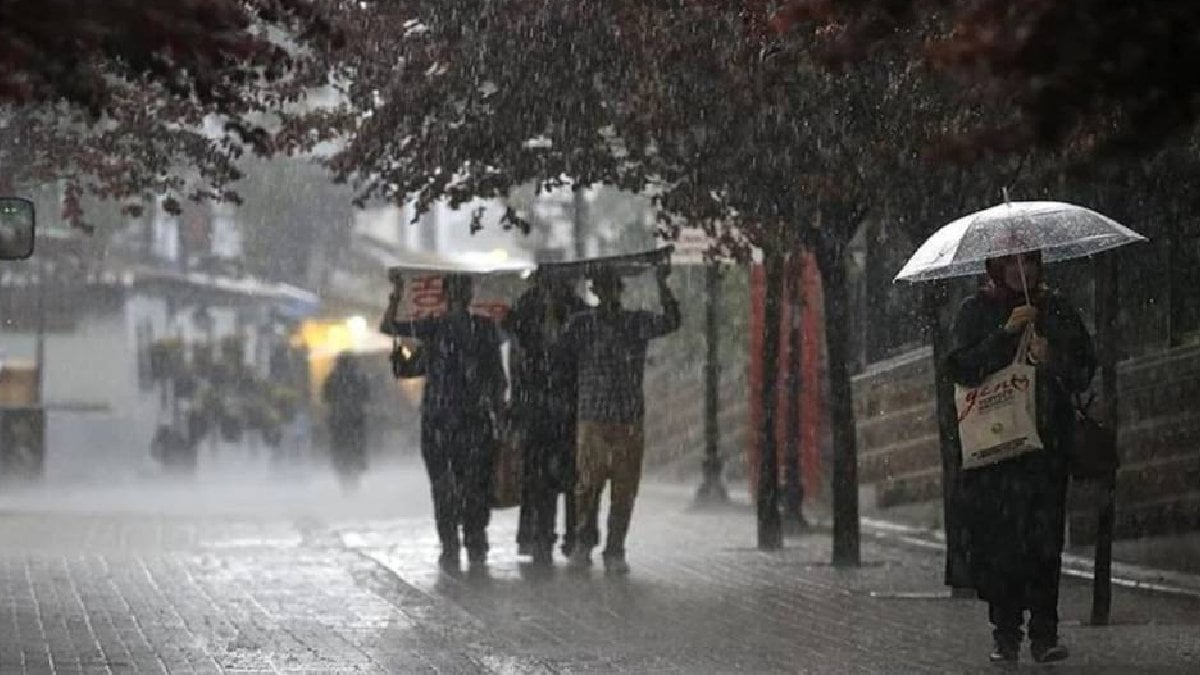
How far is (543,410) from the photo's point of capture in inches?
674

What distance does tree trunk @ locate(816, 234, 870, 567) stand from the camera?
55.2ft

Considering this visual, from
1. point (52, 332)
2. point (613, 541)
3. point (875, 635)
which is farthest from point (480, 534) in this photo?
point (52, 332)

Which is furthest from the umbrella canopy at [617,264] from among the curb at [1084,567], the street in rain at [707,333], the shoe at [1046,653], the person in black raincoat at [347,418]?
the person in black raincoat at [347,418]

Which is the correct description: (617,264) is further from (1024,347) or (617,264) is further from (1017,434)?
(1017,434)

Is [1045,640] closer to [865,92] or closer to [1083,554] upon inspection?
[865,92]

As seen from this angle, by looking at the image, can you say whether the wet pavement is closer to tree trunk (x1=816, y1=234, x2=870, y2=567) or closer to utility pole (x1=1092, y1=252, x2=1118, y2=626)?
utility pole (x1=1092, y1=252, x2=1118, y2=626)

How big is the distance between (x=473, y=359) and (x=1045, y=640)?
6.73 m

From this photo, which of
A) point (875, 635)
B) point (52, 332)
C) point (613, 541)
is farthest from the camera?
point (52, 332)

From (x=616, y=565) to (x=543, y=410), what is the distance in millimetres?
1211

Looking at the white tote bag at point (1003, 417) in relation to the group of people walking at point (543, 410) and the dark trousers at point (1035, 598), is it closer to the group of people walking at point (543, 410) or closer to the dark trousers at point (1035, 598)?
the dark trousers at point (1035, 598)

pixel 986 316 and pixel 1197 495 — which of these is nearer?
pixel 986 316

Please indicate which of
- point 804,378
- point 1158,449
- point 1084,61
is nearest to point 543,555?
point 1158,449

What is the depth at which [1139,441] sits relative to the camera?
656 inches

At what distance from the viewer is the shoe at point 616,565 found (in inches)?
648
